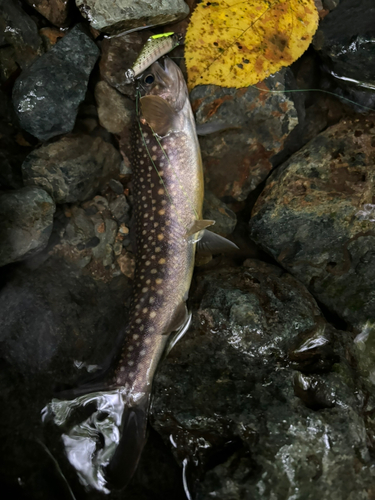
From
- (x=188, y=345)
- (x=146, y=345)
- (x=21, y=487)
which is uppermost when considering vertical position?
(x=146, y=345)

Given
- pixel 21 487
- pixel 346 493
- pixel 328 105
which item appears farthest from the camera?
pixel 328 105

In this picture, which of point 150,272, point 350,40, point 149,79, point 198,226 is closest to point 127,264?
point 150,272

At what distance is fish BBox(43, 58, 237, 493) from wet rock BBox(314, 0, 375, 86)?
1449 millimetres

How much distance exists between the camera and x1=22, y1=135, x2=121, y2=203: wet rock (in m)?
3.22

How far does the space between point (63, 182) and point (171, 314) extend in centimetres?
167

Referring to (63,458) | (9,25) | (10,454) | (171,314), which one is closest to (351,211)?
(171,314)

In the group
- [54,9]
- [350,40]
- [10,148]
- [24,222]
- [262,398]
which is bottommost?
[262,398]

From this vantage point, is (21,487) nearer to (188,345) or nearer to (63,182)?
(188,345)

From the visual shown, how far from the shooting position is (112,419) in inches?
109

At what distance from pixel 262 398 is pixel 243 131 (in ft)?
8.04

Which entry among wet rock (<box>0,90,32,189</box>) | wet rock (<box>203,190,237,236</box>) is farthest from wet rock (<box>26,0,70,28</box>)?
wet rock (<box>203,190,237,236</box>)

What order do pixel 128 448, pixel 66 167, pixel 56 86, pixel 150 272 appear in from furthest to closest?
1. pixel 66 167
2. pixel 56 86
3. pixel 150 272
4. pixel 128 448

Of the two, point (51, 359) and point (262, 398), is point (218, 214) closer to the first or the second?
point (262, 398)

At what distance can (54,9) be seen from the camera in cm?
331
